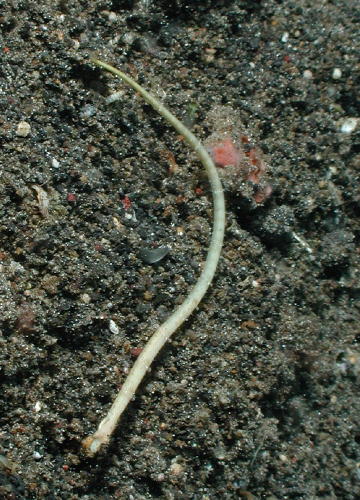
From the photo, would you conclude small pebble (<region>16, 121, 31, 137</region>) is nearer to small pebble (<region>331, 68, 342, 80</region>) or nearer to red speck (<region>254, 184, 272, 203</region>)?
red speck (<region>254, 184, 272, 203</region>)

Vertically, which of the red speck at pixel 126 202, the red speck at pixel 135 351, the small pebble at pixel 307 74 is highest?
the small pebble at pixel 307 74

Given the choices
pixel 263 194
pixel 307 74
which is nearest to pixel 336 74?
pixel 307 74

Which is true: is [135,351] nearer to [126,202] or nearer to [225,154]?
[126,202]

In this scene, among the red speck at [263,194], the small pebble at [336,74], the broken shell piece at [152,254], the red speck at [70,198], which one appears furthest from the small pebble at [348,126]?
the red speck at [70,198]

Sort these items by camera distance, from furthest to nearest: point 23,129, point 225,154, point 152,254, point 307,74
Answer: point 307,74, point 225,154, point 152,254, point 23,129

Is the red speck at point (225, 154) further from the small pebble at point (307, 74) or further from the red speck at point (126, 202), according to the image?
the small pebble at point (307, 74)

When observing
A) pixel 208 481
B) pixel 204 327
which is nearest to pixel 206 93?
pixel 204 327
